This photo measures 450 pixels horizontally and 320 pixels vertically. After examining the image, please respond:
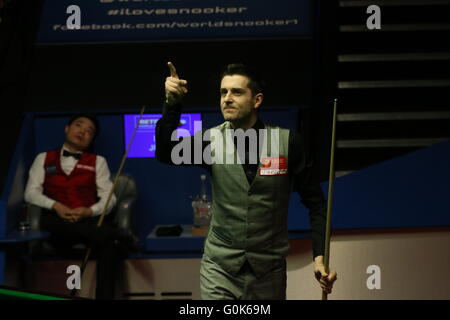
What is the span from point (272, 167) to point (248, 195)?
15cm

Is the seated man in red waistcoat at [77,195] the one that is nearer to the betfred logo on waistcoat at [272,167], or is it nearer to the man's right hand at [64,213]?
the man's right hand at [64,213]

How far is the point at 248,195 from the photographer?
226cm

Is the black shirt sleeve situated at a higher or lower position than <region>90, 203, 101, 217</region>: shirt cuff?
higher

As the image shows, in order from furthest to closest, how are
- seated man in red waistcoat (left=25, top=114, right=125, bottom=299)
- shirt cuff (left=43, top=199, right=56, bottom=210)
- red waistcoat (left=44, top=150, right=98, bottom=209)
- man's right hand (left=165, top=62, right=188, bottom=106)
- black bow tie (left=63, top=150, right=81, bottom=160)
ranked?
black bow tie (left=63, top=150, right=81, bottom=160) < red waistcoat (left=44, top=150, right=98, bottom=209) < shirt cuff (left=43, top=199, right=56, bottom=210) < seated man in red waistcoat (left=25, top=114, right=125, bottom=299) < man's right hand (left=165, top=62, right=188, bottom=106)

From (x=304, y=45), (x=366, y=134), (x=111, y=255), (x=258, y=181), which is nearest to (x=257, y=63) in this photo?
(x=304, y=45)

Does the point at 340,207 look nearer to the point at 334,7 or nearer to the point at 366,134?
the point at 366,134

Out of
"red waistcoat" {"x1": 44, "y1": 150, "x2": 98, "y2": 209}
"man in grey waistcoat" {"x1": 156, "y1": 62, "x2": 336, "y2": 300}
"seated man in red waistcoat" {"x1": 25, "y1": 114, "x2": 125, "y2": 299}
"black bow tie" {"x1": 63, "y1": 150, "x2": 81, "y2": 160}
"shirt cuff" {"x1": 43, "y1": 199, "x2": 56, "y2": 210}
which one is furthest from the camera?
"black bow tie" {"x1": 63, "y1": 150, "x2": 81, "y2": 160}

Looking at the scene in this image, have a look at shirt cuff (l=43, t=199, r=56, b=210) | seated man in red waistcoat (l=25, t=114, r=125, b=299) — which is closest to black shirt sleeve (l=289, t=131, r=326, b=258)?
seated man in red waistcoat (l=25, t=114, r=125, b=299)

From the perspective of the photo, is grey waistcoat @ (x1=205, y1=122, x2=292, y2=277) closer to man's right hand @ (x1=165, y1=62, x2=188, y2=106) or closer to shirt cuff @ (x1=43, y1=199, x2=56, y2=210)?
man's right hand @ (x1=165, y1=62, x2=188, y2=106)

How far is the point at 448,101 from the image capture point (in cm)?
400

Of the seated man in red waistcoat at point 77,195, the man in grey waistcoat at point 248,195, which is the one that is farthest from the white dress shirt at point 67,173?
the man in grey waistcoat at point 248,195

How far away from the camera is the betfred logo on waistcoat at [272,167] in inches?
89.5

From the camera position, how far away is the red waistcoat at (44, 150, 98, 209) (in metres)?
4.09

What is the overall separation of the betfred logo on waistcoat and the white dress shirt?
2.06 m
